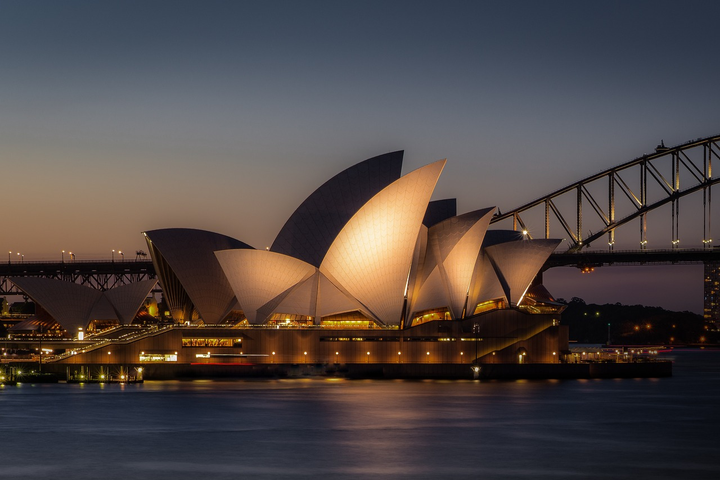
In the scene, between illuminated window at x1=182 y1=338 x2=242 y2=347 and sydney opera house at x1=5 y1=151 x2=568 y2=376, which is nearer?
sydney opera house at x1=5 y1=151 x2=568 y2=376

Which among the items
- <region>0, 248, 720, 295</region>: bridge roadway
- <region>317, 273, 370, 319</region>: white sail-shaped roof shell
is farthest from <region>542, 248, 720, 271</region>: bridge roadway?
<region>317, 273, 370, 319</region>: white sail-shaped roof shell

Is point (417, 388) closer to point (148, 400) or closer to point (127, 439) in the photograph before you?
point (148, 400)

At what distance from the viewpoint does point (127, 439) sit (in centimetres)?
4119

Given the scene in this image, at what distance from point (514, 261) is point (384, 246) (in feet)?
38.9

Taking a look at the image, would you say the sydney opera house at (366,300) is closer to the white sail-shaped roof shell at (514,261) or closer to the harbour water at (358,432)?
the white sail-shaped roof shell at (514,261)

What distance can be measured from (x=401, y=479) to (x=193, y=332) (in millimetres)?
49226

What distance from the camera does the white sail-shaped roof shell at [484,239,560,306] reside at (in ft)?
259

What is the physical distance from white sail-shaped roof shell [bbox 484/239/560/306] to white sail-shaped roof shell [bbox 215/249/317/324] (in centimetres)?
1433

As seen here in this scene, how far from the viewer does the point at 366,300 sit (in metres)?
76.7

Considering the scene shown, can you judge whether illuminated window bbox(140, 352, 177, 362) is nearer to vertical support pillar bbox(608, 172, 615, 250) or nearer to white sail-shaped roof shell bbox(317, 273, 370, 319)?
white sail-shaped roof shell bbox(317, 273, 370, 319)

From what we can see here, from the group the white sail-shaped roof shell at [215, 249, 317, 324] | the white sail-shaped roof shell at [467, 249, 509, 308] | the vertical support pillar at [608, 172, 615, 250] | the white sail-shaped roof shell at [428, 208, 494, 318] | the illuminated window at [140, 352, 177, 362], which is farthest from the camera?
the vertical support pillar at [608, 172, 615, 250]

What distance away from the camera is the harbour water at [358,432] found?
34.3 meters

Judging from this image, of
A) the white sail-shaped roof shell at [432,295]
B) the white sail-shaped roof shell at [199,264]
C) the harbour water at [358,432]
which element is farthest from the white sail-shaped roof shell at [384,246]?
the white sail-shaped roof shell at [199,264]

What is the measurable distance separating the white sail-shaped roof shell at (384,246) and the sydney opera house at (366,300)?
4.7 inches
